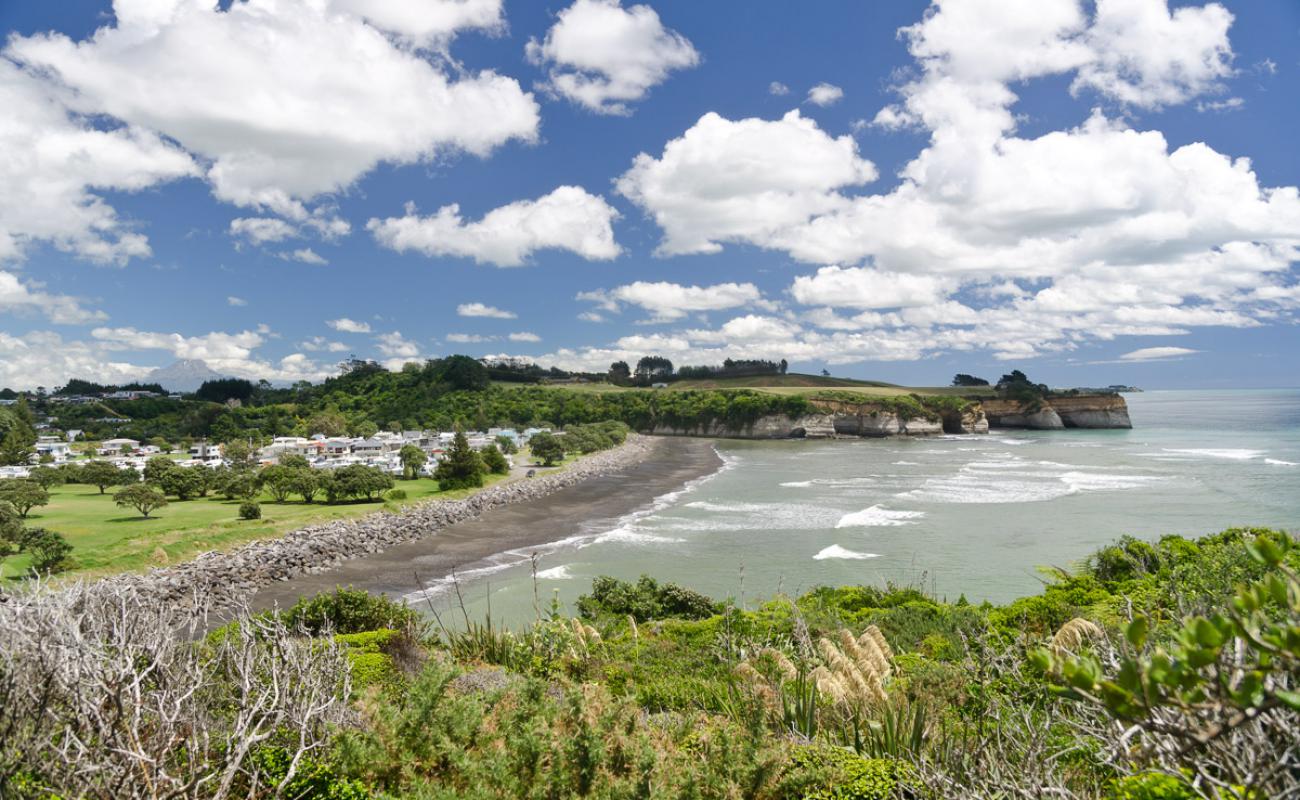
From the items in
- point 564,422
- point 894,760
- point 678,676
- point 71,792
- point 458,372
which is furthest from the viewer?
point 458,372

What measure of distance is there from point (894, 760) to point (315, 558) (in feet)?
85.8

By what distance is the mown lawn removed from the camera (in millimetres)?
23719

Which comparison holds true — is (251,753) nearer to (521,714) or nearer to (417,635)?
(521,714)

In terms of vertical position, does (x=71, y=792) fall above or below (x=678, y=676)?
above

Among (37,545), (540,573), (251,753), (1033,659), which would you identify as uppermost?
(1033,659)

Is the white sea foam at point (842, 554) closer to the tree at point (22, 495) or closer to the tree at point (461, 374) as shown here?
the tree at point (22, 495)

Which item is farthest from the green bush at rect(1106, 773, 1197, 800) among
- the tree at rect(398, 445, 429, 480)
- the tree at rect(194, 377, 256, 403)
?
the tree at rect(194, 377, 256, 403)

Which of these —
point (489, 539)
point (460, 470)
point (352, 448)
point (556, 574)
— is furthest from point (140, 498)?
point (352, 448)

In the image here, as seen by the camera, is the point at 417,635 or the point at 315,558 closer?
the point at 417,635

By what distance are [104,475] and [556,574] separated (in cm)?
3624

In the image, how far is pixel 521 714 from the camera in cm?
610

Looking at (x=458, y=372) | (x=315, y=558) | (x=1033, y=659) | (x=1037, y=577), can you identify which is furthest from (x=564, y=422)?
(x=1033, y=659)

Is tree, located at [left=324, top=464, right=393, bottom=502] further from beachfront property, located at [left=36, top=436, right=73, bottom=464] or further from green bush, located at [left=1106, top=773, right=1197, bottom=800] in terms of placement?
green bush, located at [left=1106, top=773, right=1197, bottom=800]

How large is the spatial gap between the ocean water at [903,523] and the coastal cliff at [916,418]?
42931mm
